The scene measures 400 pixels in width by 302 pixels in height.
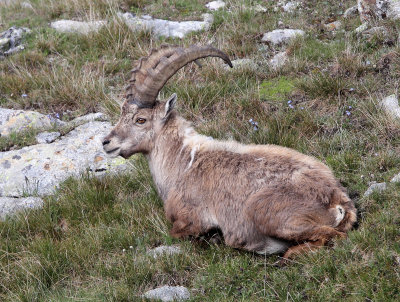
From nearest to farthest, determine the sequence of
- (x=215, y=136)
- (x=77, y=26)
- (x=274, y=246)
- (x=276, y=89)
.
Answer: (x=274, y=246) < (x=215, y=136) < (x=276, y=89) < (x=77, y=26)

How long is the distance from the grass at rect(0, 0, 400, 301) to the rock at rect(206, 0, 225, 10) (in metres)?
0.39

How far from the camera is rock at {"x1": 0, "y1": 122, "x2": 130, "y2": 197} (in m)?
7.48

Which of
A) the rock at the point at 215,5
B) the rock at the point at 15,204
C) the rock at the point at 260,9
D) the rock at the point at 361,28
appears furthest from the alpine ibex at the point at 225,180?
the rock at the point at 215,5

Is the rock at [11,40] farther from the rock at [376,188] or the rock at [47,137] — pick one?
the rock at [376,188]

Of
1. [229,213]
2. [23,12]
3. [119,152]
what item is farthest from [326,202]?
[23,12]

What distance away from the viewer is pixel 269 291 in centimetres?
457

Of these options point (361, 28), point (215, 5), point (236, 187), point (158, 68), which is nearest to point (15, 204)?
point (158, 68)

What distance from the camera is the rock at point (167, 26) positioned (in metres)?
11.1

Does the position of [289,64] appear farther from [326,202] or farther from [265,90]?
[326,202]

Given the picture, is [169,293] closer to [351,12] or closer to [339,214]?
[339,214]

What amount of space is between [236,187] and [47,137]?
4.19m

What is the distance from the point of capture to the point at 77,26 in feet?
38.9

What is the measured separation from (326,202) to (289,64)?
4.50m

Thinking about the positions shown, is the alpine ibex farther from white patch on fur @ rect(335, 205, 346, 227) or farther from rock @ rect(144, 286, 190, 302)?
rock @ rect(144, 286, 190, 302)
